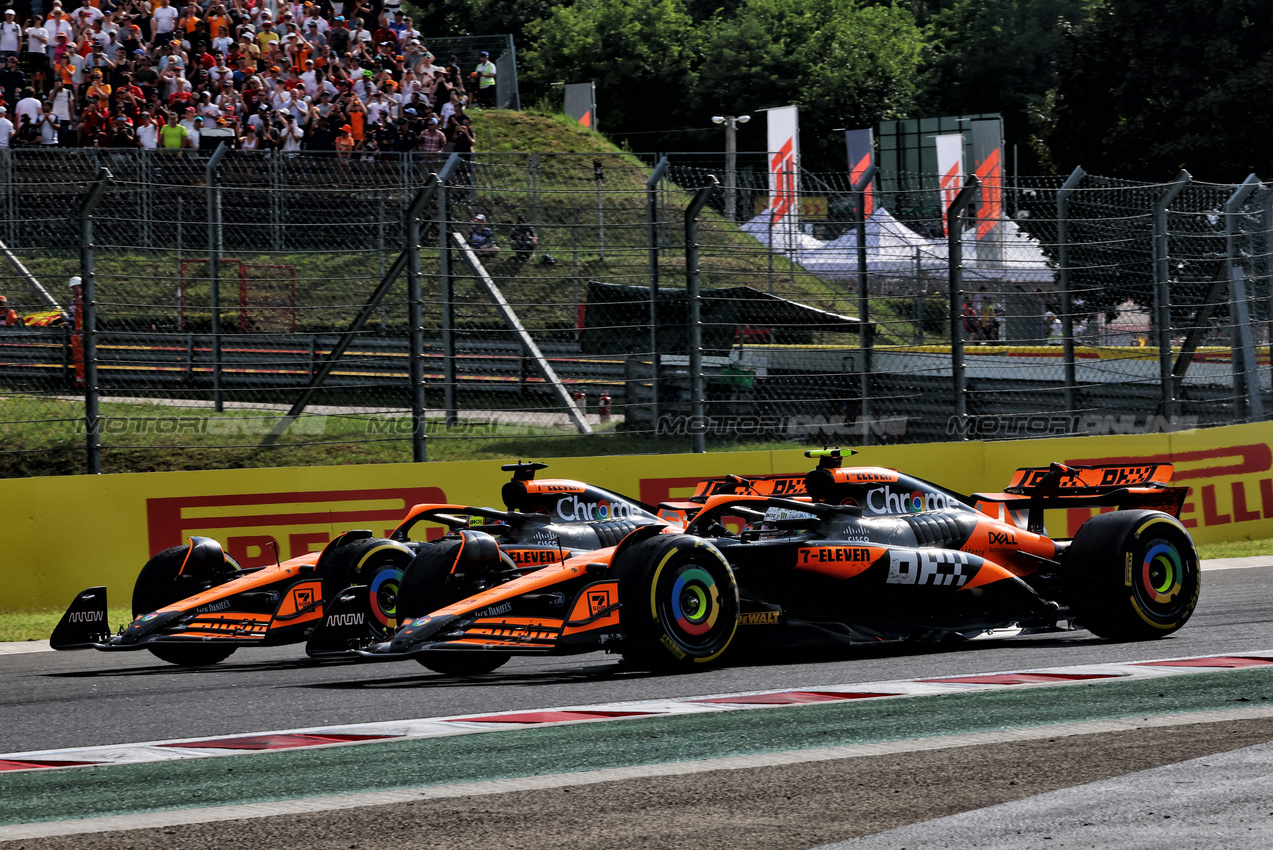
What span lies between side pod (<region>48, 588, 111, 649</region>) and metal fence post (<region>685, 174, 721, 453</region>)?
527cm

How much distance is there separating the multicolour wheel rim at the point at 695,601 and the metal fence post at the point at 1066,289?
726cm

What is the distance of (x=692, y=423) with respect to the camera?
12438mm

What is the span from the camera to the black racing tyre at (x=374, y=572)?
8.52 meters

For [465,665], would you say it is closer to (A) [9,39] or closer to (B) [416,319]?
(B) [416,319]

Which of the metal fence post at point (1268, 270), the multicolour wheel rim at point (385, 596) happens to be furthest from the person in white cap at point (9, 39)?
the metal fence post at point (1268, 270)

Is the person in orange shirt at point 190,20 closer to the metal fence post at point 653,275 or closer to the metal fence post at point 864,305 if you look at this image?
the metal fence post at point 653,275

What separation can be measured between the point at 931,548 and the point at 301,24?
17452 mm

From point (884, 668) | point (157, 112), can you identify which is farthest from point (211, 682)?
point (157, 112)

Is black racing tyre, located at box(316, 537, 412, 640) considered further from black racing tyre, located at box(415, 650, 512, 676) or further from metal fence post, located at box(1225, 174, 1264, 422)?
metal fence post, located at box(1225, 174, 1264, 422)

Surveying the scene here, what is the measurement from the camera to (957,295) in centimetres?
1301

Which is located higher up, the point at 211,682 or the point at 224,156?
the point at 224,156

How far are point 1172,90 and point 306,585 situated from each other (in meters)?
27.0

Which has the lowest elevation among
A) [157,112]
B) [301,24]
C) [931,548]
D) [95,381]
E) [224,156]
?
[931,548]

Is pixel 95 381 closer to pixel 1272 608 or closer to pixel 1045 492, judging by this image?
pixel 1045 492
